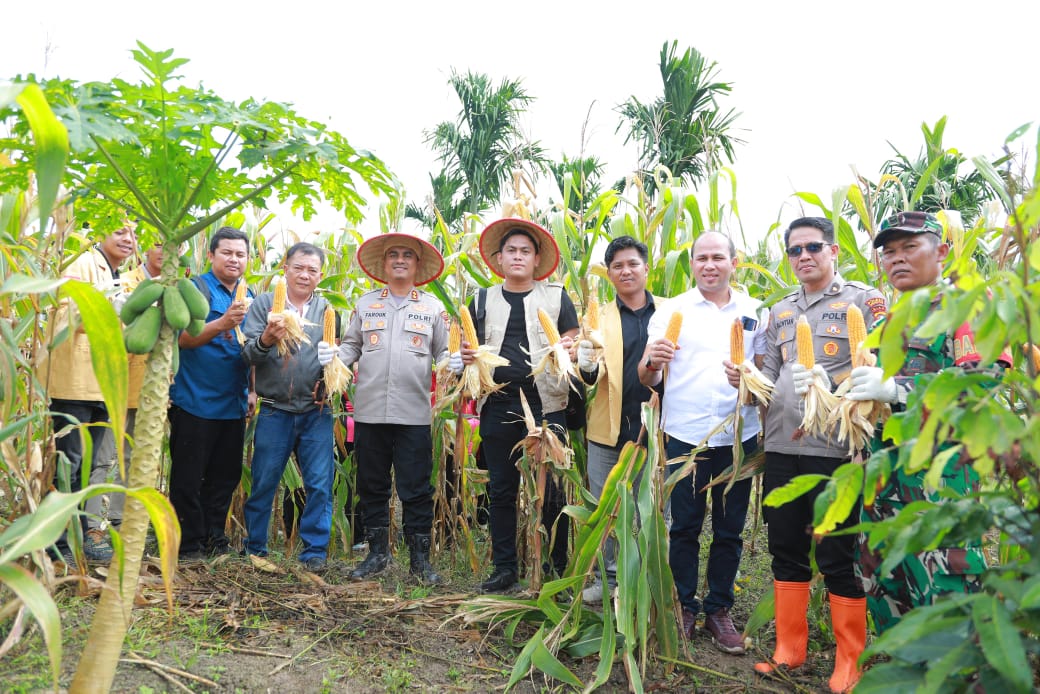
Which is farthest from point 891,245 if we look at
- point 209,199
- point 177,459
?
point 177,459

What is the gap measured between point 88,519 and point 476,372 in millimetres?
2411

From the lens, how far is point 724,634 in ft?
10.3

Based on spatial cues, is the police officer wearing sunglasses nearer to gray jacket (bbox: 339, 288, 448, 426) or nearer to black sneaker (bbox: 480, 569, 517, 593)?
black sneaker (bbox: 480, 569, 517, 593)

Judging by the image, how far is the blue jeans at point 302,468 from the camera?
3906mm

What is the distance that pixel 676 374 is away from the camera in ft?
10.8

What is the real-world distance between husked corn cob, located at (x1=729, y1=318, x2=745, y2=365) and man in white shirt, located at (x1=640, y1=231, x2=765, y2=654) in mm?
302

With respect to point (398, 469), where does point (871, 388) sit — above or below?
above

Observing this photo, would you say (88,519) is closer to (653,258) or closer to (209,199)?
(209,199)

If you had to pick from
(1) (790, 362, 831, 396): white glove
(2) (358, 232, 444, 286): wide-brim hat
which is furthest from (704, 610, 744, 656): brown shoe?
(2) (358, 232, 444, 286): wide-brim hat

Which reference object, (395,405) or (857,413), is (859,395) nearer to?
(857,413)

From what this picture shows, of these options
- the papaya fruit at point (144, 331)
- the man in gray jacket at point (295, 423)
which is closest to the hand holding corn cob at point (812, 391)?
the papaya fruit at point (144, 331)

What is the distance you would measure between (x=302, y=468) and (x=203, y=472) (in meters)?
0.53

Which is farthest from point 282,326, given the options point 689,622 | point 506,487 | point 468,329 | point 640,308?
point 689,622

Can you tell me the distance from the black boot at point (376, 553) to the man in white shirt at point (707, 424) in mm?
1594
